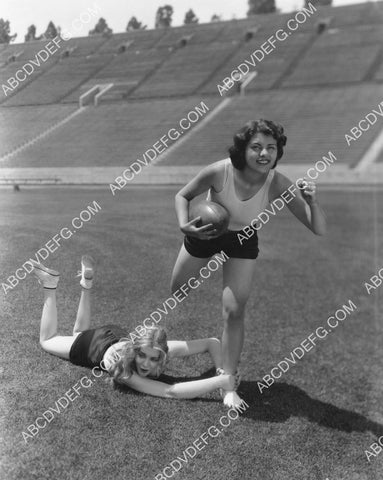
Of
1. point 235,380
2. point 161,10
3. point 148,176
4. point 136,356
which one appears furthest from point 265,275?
point 161,10

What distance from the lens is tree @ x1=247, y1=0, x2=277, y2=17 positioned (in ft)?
9.94

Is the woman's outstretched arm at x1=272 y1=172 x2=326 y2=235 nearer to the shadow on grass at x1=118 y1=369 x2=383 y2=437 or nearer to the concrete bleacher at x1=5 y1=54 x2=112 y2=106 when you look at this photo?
the concrete bleacher at x1=5 y1=54 x2=112 y2=106

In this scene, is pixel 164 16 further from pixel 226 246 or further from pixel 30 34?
pixel 226 246

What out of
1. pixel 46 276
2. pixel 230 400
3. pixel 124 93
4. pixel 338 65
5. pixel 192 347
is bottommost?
pixel 338 65

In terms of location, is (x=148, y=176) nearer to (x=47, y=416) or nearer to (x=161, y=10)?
(x=161, y=10)

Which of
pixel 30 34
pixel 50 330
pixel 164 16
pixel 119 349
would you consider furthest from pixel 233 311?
pixel 30 34

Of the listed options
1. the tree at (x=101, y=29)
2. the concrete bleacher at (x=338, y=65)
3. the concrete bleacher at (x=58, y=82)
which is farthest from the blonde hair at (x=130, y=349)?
the concrete bleacher at (x=338, y=65)

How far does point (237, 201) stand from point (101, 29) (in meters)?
0.99

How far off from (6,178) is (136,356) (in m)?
1.11

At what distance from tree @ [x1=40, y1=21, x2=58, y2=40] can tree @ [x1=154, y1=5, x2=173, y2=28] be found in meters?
0.49

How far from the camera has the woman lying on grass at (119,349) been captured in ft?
7.47

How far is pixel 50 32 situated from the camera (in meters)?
2.34

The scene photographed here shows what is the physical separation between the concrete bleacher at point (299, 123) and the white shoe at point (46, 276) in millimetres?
1038

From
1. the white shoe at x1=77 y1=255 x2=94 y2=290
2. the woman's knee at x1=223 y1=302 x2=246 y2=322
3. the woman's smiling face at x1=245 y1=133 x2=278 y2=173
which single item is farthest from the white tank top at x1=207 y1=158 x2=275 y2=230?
the white shoe at x1=77 y1=255 x2=94 y2=290
